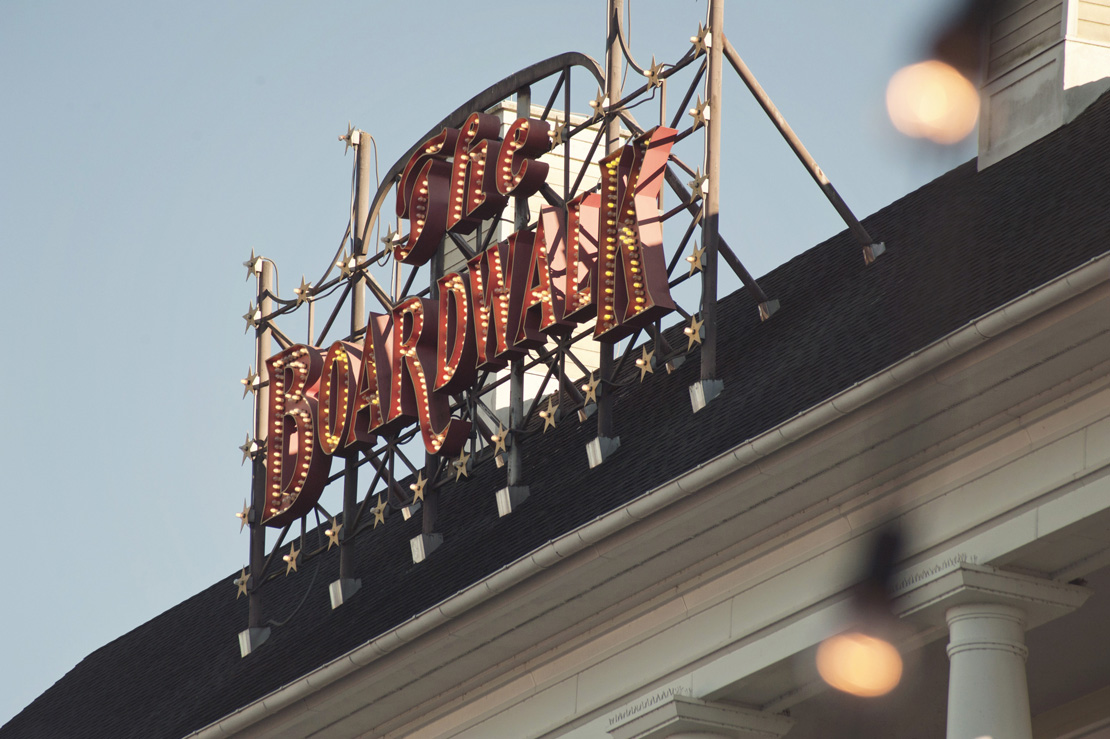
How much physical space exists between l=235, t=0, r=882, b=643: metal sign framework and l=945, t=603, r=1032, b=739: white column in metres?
3.63

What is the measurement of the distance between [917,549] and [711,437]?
6.50 ft

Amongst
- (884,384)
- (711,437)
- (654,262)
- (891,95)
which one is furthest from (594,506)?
(891,95)

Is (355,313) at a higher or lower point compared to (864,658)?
higher

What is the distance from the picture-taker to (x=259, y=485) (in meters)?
18.5

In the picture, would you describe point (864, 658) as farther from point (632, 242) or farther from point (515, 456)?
point (632, 242)

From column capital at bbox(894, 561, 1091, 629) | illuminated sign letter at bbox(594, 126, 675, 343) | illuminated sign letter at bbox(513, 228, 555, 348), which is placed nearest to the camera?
column capital at bbox(894, 561, 1091, 629)

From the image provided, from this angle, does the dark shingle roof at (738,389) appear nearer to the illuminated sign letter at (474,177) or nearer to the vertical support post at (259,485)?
the vertical support post at (259,485)

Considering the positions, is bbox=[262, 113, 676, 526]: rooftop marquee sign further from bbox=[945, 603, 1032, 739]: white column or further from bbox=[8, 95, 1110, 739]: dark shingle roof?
bbox=[945, 603, 1032, 739]: white column

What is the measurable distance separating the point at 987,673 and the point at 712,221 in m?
5.71

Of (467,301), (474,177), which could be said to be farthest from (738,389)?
(474,177)

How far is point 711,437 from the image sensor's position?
462 inches

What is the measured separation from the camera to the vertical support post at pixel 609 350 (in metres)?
13.8

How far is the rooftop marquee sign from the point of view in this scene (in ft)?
47.7

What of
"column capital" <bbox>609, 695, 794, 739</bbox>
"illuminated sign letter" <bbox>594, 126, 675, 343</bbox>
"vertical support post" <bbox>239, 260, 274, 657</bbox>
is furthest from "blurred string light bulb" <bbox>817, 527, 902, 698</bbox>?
"vertical support post" <bbox>239, 260, 274, 657</bbox>
